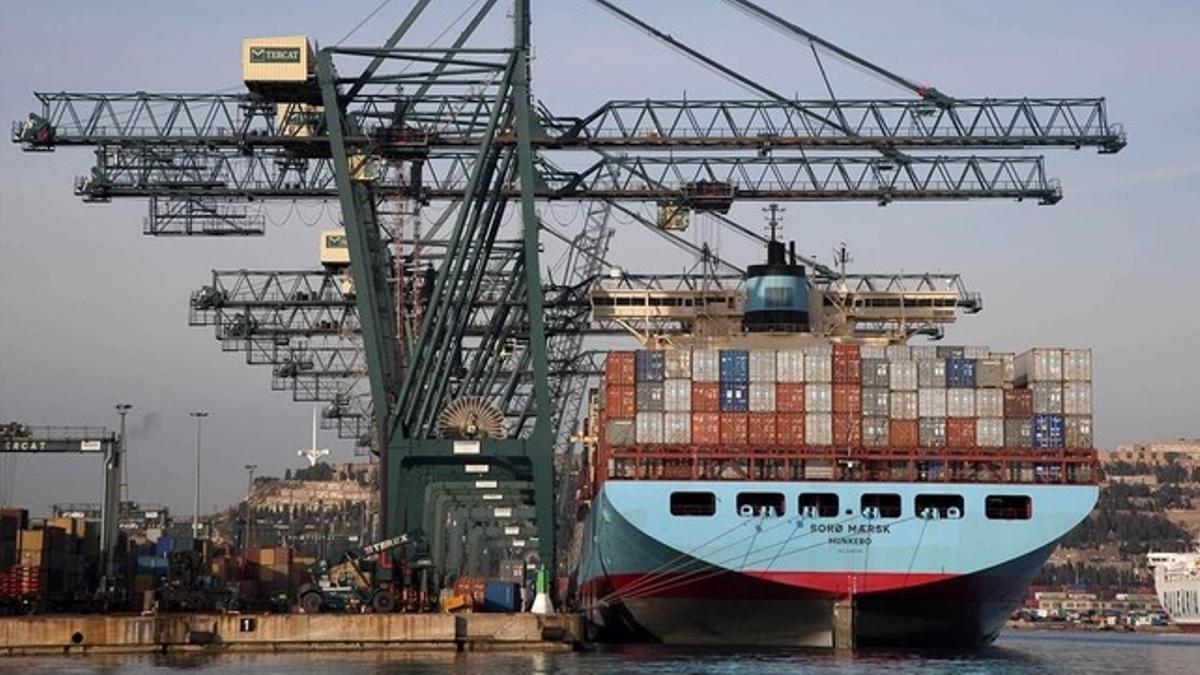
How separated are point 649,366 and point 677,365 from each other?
79 centimetres

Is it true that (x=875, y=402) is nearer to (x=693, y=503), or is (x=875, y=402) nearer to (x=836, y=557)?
(x=836, y=557)

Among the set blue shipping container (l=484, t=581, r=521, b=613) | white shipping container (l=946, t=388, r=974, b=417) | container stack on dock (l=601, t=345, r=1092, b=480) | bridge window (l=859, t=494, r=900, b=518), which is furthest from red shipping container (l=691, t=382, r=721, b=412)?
blue shipping container (l=484, t=581, r=521, b=613)

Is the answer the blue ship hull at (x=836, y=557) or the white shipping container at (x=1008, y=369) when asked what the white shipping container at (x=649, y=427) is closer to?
the blue ship hull at (x=836, y=557)

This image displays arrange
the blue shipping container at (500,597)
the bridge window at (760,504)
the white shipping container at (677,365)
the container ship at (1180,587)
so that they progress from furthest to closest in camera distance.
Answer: the container ship at (1180,587) → the blue shipping container at (500,597) → the white shipping container at (677,365) → the bridge window at (760,504)

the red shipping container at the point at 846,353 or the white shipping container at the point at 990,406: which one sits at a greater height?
the red shipping container at the point at 846,353

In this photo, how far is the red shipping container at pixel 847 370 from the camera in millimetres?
54188

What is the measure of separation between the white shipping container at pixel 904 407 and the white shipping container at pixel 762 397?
10.7ft

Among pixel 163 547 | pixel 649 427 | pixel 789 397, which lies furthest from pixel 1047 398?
pixel 163 547

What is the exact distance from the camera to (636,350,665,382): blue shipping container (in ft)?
180

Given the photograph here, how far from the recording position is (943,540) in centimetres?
5275

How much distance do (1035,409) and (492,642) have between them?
1614 cm

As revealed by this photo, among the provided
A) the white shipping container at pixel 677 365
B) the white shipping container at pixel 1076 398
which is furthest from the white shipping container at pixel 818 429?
the white shipping container at pixel 1076 398

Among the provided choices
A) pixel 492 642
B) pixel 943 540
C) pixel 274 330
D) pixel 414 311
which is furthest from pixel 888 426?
pixel 274 330

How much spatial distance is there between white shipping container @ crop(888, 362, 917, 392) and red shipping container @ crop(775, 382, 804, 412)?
2568 mm
